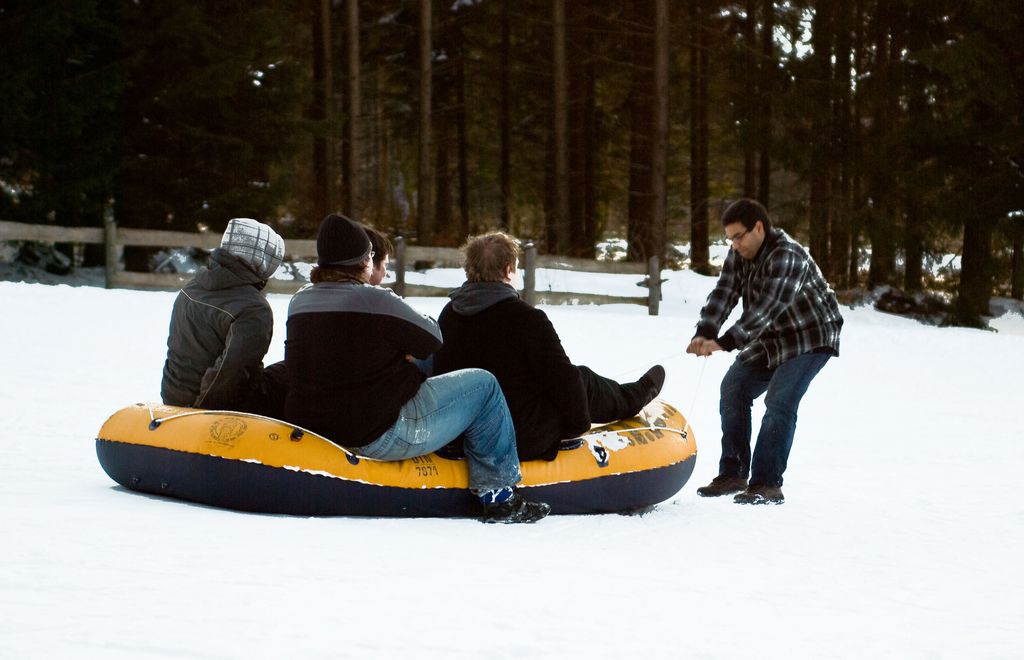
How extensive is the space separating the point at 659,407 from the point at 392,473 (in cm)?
191

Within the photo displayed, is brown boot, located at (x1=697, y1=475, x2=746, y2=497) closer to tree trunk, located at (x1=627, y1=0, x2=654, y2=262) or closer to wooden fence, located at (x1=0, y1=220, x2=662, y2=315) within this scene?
wooden fence, located at (x1=0, y1=220, x2=662, y2=315)

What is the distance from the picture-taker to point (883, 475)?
7684mm

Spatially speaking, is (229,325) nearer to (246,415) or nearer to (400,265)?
(246,415)

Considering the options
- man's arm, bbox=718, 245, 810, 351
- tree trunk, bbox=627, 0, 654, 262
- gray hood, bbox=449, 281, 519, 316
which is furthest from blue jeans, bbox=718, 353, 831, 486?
tree trunk, bbox=627, 0, 654, 262

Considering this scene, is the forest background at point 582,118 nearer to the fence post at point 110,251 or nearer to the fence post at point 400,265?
A: the fence post at point 110,251

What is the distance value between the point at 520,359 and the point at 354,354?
0.86 meters

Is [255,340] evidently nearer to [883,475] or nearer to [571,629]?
[571,629]

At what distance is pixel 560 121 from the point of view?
2481 centimetres

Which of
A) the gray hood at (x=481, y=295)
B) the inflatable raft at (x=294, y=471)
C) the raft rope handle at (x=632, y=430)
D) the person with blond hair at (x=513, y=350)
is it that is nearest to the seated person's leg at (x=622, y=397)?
the raft rope handle at (x=632, y=430)

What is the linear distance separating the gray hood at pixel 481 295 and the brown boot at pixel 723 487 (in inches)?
76.6

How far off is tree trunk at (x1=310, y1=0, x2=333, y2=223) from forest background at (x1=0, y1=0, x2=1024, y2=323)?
56 millimetres

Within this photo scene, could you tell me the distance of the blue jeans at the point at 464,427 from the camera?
17.2ft

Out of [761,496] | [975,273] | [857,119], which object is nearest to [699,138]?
[857,119]

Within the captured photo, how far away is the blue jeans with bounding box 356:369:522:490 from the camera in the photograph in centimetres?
523
